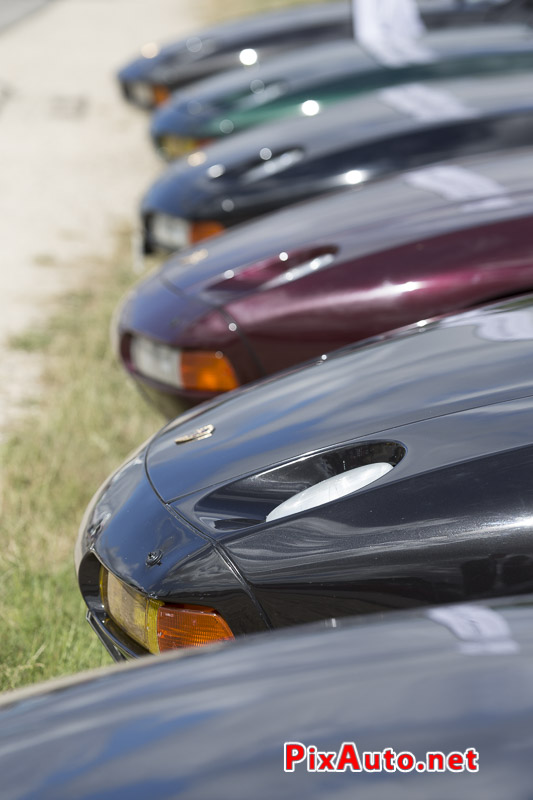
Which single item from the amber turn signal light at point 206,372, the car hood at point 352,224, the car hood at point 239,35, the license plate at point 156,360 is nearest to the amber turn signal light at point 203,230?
the car hood at point 352,224

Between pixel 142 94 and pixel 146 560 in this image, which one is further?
pixel 142 94

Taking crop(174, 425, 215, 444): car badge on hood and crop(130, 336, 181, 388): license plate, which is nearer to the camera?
crop(174, 425, 215, 444): car badge on hood

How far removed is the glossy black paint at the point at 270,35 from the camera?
21.8ft

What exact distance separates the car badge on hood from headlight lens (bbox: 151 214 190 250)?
1.95 metres

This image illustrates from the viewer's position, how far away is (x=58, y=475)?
3.61 metres

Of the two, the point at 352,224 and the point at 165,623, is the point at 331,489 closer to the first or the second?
the point at 165,623

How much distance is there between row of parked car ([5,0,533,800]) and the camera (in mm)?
1221

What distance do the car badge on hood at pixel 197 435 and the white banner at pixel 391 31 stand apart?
3279 millimetres

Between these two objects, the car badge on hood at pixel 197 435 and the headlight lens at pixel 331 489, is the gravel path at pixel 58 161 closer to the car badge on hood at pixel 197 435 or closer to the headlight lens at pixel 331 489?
the car badge on hood at pixel 197 435

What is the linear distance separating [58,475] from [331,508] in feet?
6.42

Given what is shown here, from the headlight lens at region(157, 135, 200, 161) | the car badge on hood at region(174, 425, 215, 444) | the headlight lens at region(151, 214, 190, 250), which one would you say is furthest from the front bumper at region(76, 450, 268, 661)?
the headlight lens at region(157, 135, 200, 161)

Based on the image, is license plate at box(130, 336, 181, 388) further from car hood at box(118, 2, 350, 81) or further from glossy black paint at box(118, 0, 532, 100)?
car hood at box(118, 2, 350, 81)

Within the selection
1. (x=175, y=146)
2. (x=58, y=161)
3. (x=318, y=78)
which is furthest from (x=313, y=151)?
(x=58, y=161)

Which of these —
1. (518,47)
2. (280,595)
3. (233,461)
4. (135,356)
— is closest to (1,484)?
(135,356)
